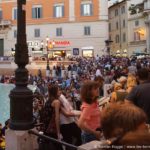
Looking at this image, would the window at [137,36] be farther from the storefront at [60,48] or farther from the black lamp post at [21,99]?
the black lamp post at [21,99]

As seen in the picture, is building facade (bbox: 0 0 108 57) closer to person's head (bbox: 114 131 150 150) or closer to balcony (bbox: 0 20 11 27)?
Result: balcony (bbox: 0 20 11 27)

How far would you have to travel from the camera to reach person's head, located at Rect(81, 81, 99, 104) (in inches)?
214

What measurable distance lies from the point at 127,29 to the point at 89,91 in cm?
7064

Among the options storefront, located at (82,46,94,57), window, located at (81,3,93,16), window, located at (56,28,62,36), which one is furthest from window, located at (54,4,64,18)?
storefront, located at (82,46,94,57)

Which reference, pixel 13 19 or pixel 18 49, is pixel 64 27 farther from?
pixel 18 49

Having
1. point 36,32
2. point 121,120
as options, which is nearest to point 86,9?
point 36,32

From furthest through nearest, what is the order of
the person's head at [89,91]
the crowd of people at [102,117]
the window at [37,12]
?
the window at [37,12], the person's head at [89,91], the crowd of people at [102,117]

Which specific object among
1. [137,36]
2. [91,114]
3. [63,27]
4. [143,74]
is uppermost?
[63,27]

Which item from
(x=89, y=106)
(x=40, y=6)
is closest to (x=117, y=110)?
(x=89, y=106)

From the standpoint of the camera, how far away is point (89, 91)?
545 centimetres

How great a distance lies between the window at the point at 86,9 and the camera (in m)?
55.5

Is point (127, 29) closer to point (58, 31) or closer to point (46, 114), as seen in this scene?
point (58, 31)

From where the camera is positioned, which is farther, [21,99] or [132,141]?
[21,99]

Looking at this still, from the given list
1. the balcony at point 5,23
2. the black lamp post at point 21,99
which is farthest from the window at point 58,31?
the black lamp post at point 21,99
